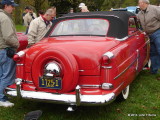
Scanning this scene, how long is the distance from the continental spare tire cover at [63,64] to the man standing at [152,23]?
3343 mm

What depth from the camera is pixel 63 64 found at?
3223 mm

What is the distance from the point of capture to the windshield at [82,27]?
14.0ft

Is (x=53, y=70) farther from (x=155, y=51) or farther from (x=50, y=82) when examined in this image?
(x=155, y=51)

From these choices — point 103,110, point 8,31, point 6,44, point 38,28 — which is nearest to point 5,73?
point 6,44

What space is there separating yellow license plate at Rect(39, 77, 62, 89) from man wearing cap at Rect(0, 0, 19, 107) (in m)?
1.06

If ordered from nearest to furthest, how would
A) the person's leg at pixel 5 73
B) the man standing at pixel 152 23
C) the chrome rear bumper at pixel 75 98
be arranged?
the chrome rear bumper at pixel 75 98, the person's leg at pixel 5 73, the man standing at pixel 152 23

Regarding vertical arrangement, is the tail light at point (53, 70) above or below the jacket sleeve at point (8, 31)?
below

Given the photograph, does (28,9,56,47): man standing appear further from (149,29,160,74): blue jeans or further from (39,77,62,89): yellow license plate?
(149,29,160,74): blue jeans

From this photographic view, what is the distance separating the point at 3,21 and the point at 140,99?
9.76 ft

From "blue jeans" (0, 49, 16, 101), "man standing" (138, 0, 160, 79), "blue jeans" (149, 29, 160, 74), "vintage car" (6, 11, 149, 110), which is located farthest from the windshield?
"blue jeans" (149, 29, 160, 74)

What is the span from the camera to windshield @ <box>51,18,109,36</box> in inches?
168

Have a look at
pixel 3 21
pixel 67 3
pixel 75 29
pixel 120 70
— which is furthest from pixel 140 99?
pixel 67 3

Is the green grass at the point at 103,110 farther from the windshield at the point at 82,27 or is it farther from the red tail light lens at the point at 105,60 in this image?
the windshield at the point at 82,27

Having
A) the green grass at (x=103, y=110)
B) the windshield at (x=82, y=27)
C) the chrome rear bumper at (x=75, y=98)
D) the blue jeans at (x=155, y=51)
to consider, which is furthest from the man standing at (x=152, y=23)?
the chrome rear bumper at (x=75, y=98)
